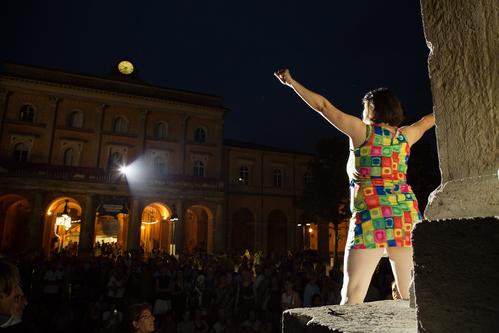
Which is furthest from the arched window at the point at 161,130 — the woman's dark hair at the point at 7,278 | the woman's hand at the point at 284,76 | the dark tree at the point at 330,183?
the woman's hand at the point at 284,76

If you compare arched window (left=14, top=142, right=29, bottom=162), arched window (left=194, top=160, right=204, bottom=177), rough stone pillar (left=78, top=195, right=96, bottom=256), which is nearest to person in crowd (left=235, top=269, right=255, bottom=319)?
rough stone pillar (left=78, top=195, right=96, bottom=256)

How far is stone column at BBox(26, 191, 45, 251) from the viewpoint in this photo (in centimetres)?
2483

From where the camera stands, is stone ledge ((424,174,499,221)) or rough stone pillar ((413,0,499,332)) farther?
stone ledge ((424,174,499,221))

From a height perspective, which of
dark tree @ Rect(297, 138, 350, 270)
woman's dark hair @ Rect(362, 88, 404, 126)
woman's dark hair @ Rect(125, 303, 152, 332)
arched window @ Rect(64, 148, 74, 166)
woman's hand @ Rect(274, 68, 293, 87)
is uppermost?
arched window @ Rect(64, 148, 74, 166)

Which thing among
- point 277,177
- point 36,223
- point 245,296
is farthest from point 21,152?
point 245,296

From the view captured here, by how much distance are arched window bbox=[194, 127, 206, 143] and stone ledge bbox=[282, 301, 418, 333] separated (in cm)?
3172

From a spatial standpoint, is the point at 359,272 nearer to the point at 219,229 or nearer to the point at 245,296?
the point at 245,296

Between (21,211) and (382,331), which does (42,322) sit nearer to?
(382,331)

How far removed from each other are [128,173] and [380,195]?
29299mm

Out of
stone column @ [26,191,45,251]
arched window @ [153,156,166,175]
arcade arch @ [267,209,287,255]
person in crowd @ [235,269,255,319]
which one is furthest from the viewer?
arcade arch @ [267,209,287,255]

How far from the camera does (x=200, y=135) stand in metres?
33.2

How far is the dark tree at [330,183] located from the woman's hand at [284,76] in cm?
2397

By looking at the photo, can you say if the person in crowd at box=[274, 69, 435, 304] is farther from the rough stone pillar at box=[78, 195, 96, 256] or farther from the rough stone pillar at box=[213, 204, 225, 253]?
the rough stone pillar at box=[213, 204, 225, 253]

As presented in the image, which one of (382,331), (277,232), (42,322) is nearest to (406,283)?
(382,331)
